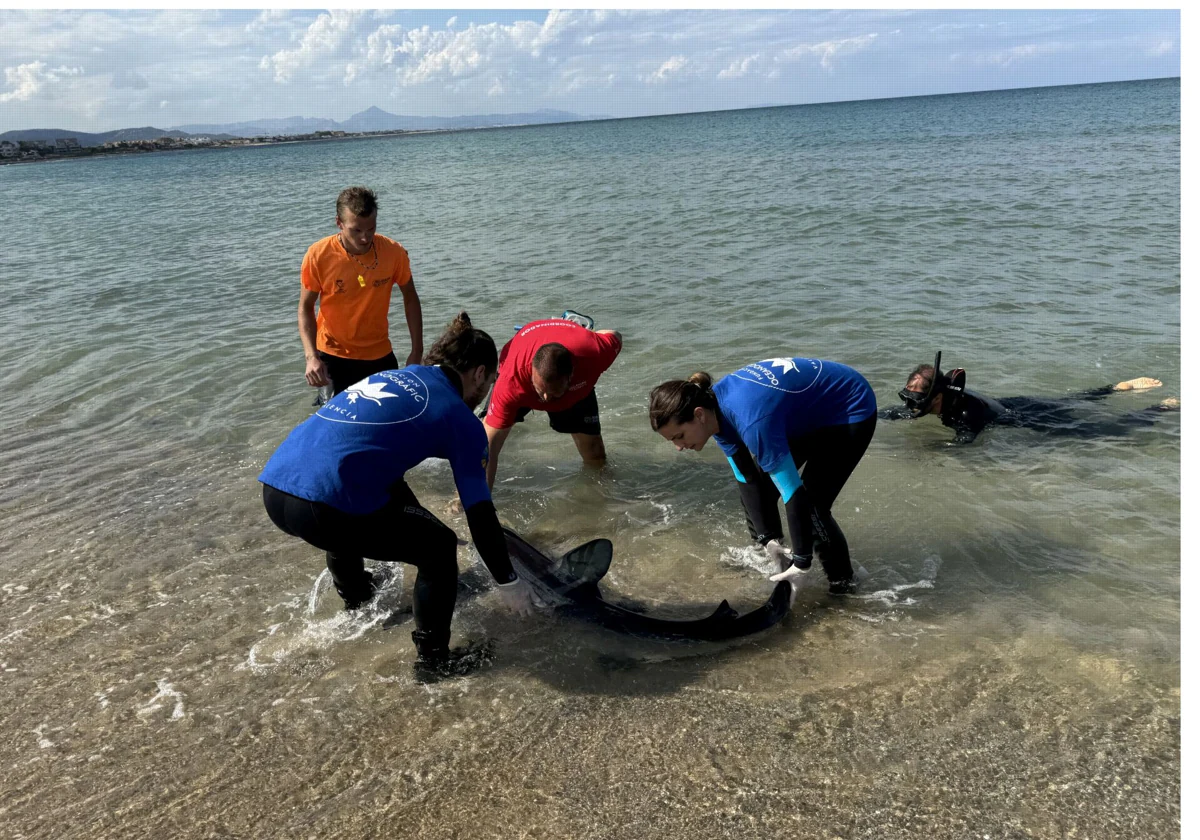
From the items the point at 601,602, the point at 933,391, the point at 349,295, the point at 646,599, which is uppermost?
the point at 349,295

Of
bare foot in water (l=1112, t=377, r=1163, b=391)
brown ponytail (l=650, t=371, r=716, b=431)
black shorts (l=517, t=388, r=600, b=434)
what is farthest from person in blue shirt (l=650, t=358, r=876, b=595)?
bare foot in water (l=1112, t=377, r=1163, b=391)

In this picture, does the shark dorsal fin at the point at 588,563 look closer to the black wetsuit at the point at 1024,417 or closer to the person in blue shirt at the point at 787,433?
the person in blue shirt at the point at 787,433

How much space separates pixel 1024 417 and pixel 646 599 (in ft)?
12.9

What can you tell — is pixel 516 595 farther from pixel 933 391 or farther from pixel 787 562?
pixel 933 391

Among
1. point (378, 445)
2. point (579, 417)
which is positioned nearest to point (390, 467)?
point (378, 445)

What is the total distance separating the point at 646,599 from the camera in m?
4.21

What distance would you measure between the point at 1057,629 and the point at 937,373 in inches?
101

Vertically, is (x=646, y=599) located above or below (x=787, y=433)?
below

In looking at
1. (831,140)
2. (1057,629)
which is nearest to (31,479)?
(1057,629)

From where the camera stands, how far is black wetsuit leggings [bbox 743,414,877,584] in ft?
12.2

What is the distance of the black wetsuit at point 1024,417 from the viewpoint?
19.4 ft

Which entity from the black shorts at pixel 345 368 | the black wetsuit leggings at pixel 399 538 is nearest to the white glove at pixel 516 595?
the black wetsuit leggings at pixel 399 538

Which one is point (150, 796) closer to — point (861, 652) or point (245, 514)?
point (245, 514)

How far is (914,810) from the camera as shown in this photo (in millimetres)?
2699
